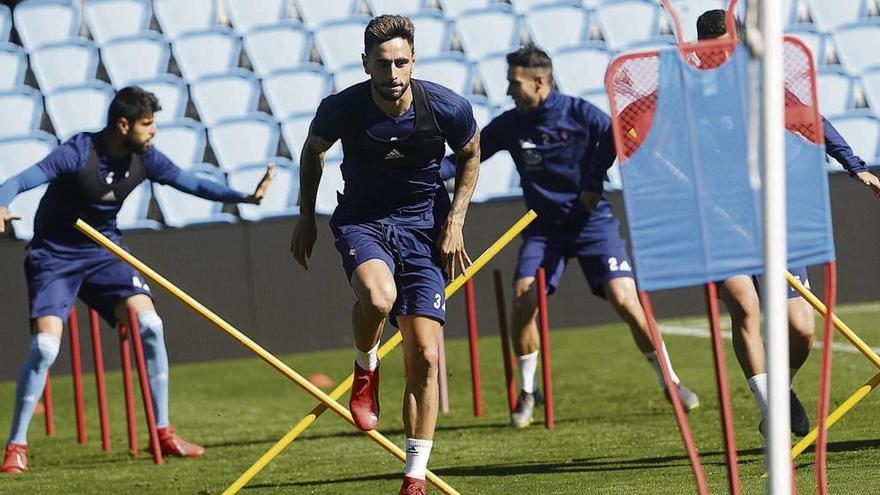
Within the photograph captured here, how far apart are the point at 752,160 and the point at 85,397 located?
348 inches

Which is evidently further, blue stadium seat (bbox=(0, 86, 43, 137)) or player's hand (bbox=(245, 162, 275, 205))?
blue stadium seat (bbox=(0, 86, 43, 137))

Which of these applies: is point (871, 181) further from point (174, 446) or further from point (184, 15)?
point (184, 15)

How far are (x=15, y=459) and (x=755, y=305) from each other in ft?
13.1

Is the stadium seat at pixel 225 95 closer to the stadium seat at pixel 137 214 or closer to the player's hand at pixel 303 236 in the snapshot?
the stadium seat at pixel 137 214

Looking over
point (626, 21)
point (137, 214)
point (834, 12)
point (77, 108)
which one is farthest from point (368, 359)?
point (834, 12)

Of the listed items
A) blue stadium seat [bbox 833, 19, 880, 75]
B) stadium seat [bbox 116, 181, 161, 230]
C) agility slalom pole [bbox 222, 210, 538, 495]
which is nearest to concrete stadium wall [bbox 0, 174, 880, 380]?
stadium seat [bbox 116, 181, 161, 230]

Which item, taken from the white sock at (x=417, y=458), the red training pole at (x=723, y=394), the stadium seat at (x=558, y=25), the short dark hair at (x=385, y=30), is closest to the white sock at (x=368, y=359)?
the white sock at (x=417, y=458)

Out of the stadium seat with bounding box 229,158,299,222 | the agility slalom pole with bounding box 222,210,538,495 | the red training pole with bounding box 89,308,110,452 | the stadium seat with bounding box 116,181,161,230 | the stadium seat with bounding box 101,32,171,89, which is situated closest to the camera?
the agility slalom pole with bounding box 222,210,538,495

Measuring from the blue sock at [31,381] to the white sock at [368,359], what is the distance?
265 cm

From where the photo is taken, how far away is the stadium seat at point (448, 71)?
50.8 ft

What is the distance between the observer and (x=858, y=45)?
16.1 m

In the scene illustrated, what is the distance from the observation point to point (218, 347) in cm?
1314

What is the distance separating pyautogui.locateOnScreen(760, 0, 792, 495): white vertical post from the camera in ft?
9.96

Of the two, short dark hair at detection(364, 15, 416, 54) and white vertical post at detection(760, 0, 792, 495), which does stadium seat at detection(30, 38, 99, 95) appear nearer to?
short dark hair at detection(364, 15, 416, 54)
